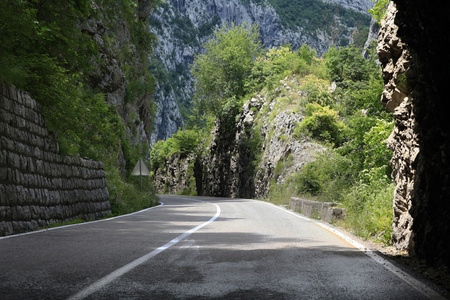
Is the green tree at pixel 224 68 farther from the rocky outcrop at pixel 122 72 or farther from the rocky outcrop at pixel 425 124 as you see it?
the rocky outcrop at pixel 425 124

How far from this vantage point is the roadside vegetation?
1353cm

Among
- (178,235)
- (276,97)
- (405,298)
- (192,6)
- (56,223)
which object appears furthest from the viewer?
(192,6)

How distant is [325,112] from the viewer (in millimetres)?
32156

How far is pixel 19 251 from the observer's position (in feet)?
21.5

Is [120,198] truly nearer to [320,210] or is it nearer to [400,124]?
[320,210]

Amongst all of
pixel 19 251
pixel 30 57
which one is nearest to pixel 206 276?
pixel 19 251

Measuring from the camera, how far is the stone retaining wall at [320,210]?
13.6 metres

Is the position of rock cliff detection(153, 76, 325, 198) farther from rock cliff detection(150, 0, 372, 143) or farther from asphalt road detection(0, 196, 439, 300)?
rock cliff detection(150, 0, 372, 143)

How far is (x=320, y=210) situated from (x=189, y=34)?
122042 mm

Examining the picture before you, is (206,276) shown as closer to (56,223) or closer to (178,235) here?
(178,235)

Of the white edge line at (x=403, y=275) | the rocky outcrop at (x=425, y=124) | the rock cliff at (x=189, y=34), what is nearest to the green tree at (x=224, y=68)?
the rocky outcrop at (x=425, y=124)

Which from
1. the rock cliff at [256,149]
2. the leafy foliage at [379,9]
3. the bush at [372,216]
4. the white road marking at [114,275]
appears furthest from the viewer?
the rock cliff at [256,149]

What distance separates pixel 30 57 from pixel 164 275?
32.2 feet

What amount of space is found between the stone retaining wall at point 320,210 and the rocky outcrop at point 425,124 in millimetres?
5385
